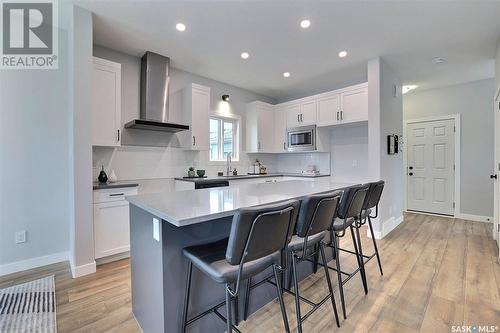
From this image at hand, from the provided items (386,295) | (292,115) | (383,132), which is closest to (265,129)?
(292,115)

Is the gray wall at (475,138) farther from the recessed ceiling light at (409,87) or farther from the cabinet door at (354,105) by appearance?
the cabinet door at (354,105)

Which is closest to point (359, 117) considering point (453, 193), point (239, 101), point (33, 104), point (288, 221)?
point (239, 101)

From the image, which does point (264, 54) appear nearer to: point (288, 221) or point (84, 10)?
point (84, 10)

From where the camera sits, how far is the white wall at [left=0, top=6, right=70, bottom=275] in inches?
102

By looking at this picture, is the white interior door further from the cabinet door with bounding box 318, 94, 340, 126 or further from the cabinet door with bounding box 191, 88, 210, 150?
the cabinet door with bounding box 191, 88, 210, 150

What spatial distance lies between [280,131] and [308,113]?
31.8 inches

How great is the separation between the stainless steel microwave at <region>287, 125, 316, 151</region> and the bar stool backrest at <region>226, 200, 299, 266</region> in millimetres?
3674

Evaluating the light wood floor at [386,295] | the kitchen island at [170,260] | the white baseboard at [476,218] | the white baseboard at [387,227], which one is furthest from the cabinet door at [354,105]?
the kitchen island at [170,260]

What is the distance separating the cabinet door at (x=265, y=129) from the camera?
516 cm

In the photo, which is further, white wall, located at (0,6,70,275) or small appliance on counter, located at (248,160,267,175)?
small appliance on counter, located at (248,160,267,175)

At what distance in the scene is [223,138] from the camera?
498 centimetres

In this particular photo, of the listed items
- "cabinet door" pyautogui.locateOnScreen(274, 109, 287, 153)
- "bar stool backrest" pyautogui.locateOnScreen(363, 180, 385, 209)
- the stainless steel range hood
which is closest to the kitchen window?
"cabinet door" pyautogui.locateOnScreen(274, 109, 287, 153)

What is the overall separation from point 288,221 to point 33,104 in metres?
3.21

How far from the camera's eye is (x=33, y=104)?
8.97 feet
